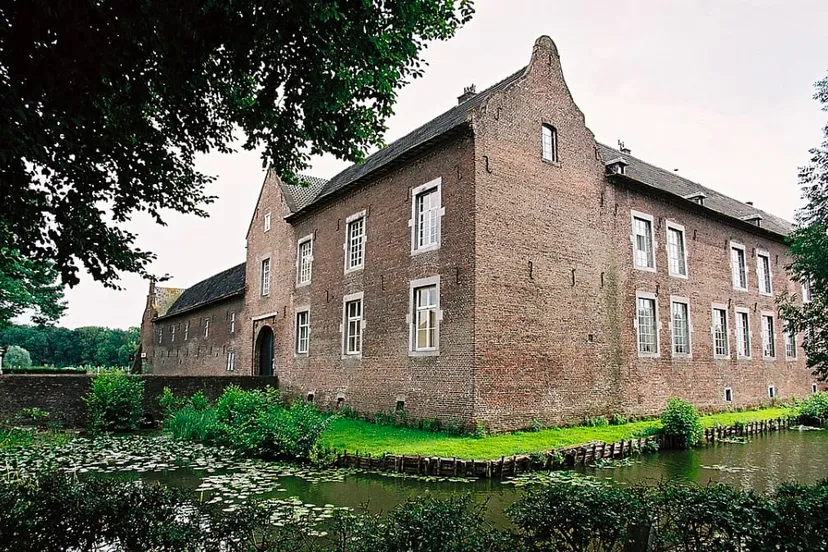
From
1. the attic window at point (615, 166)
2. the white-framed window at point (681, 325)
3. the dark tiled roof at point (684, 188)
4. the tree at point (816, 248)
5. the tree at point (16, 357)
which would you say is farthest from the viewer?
the tree at point (16, 357)

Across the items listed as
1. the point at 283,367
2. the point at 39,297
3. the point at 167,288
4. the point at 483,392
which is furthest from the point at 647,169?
the point at 167,288

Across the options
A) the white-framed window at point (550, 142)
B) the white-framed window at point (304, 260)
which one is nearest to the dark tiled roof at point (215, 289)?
the white-framed window at point (304, 260)

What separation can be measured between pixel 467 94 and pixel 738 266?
523 inches

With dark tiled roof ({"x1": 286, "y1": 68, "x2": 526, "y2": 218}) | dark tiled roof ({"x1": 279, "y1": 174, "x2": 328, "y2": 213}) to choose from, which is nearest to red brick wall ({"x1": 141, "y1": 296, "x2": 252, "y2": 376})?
dark tiled roof ({"x1": 279, "y1": 174, "x2": 328, "y2": 213})

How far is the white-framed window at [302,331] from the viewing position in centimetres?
2195

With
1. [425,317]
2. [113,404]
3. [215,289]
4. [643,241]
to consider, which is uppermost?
[215,289]

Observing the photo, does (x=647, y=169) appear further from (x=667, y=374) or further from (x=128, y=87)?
(x=128, y=87)

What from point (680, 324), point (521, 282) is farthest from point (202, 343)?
point (680, 324)

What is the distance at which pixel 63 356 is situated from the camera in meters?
81.8

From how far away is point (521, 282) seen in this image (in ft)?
48.3

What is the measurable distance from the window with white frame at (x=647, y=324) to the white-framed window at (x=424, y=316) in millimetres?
7135

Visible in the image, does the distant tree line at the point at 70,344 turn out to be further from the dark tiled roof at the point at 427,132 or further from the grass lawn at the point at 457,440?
the grass lawn at the point at 457,440

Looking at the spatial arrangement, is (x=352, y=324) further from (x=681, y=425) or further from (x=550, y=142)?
(x=681, y=425)

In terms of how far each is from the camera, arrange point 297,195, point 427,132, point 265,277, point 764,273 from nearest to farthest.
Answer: point 427,132
point 764,273
point 297,195
point 265,277
